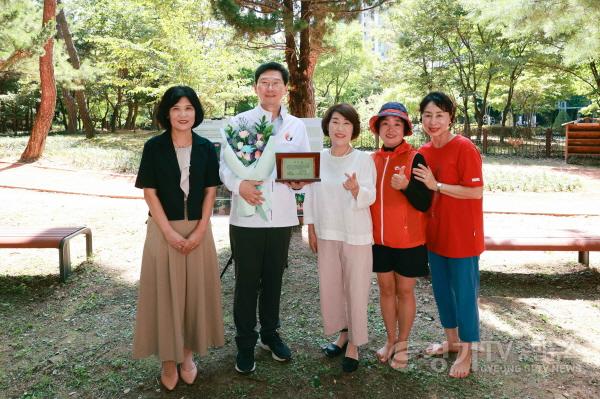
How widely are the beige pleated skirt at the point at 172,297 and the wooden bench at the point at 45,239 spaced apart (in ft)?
8.13

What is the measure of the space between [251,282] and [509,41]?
68.8 ft

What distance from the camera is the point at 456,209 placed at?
2893mm

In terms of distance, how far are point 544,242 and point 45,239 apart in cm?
531

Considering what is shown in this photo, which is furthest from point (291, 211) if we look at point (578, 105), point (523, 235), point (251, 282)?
point (578, 105)

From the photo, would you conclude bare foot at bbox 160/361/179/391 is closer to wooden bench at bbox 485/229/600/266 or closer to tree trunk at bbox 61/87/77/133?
wooden bench at bbox 485/229/600/266

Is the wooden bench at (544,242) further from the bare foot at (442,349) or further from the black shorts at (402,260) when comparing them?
the black shorts at (402,260)

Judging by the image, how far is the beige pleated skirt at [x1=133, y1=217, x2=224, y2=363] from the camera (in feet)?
9.16

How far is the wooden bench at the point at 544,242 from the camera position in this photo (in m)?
4.58

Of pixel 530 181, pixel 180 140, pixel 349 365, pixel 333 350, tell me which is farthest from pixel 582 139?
pixel 180 140

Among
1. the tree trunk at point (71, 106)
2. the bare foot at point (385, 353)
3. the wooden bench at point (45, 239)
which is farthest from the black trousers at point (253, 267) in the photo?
the tree trunk at point (71, 106)

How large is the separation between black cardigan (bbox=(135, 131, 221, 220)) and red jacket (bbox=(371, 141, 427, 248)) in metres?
1.12

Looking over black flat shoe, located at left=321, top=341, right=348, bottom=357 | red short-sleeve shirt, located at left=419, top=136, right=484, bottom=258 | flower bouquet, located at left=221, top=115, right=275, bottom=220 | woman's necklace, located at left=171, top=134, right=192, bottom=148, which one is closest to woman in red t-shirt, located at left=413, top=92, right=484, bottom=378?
red short-sleeve shirt, located at left=419, top=136, right=484, bottom=258

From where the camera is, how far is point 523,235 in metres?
4.90

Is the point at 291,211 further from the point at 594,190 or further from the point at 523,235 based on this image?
the point at 594,190
